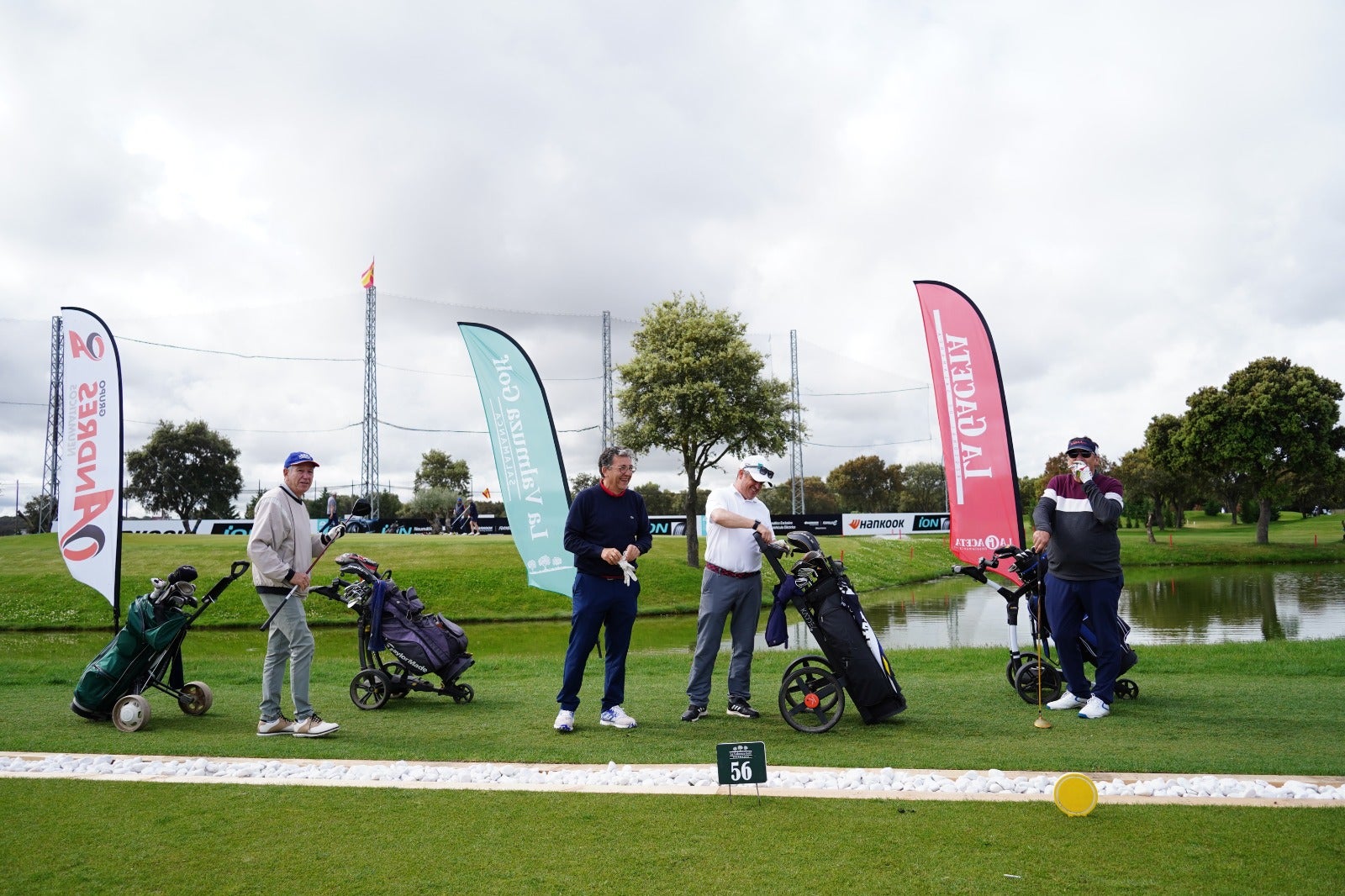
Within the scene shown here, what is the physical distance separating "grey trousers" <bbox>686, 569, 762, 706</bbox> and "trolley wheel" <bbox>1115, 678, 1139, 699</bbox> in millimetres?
3230

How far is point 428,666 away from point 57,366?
3450 cm

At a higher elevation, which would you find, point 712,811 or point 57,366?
point 57,366

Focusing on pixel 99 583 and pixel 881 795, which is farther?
pixel 99 583

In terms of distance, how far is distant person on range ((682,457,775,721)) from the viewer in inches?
261

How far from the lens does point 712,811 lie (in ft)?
14.1

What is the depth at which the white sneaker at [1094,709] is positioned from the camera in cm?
654

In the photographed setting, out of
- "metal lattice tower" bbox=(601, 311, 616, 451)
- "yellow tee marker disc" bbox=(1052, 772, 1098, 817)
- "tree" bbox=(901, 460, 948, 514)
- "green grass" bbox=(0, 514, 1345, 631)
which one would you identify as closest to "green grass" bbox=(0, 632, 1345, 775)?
"yellow tee marker disc" bbox=(1052, 772, 1098, 817)

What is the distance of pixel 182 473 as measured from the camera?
219 feet

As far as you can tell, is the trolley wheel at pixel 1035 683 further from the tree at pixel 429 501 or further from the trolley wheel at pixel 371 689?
the tree at pixel 429 501

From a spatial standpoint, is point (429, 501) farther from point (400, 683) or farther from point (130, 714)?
point (130, 714)

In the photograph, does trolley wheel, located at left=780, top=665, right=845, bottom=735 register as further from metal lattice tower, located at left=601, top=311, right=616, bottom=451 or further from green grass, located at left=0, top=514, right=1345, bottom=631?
metal lattice tower, located at left=601, top=311, right=616, bottom=451

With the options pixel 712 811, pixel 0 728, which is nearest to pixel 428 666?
pixel 0 728

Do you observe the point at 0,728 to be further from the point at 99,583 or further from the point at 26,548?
the point at 26,548

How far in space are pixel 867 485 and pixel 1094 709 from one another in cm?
9064
